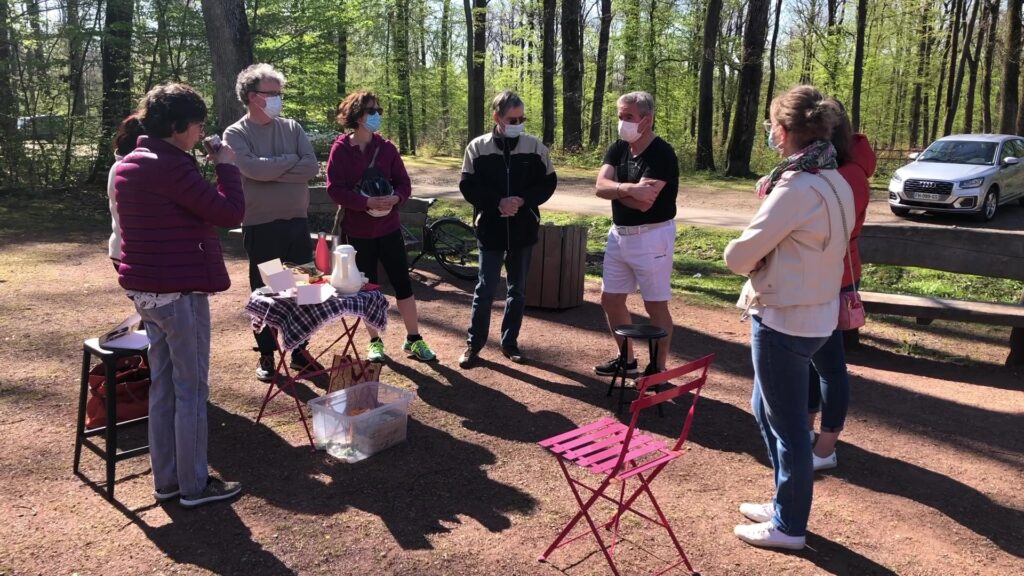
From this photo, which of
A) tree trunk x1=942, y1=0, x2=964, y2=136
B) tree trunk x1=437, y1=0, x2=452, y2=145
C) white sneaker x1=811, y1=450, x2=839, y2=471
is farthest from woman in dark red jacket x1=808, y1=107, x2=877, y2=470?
tree trunk x1=437, y1=0, x2=452, y2=145

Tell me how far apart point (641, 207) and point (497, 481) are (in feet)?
6.61

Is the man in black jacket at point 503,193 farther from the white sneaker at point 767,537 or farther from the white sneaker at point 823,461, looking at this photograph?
the white sneaker at point 767,537

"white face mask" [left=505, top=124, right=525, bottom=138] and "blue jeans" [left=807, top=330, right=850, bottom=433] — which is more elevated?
"white face mask" [left=505, top=124, right=525, bottom=138]

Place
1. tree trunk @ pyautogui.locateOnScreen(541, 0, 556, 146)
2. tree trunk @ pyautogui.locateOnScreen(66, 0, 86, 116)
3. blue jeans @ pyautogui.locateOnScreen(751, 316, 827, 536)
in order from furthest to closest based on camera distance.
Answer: tree trunk @ pyautogui.locateOnScreen(541, 0, 556, 146)
tree trunk @ pyautogui.locateOnScreen(66, 0, 86, 116)
blue jeans @ pyautogui.locateOnScreen(751, 316, 827, 536)

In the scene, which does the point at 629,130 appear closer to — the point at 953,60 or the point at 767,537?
the point at 767,537

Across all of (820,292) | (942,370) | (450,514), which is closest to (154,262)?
(450,514)

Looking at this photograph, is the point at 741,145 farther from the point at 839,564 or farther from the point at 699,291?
the point at 839,564

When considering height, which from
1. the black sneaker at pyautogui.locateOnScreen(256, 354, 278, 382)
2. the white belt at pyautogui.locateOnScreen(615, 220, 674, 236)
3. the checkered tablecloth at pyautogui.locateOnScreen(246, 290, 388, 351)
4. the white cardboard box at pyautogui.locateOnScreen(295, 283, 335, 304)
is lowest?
the black sneaker at pyautogui.locateOnScreen(256, 354, 278, 382)

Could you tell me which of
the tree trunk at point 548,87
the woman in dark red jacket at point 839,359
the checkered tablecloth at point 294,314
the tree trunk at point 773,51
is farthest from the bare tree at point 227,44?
the tree trunk at point 773,51

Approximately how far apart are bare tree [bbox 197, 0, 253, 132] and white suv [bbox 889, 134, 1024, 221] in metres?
11.2

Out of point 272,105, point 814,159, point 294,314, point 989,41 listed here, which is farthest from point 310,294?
point 989,41

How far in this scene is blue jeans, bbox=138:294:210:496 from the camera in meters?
3.38

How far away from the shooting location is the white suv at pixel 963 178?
1283 cm

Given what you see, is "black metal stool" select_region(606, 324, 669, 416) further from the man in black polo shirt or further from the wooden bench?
the wooden bench
